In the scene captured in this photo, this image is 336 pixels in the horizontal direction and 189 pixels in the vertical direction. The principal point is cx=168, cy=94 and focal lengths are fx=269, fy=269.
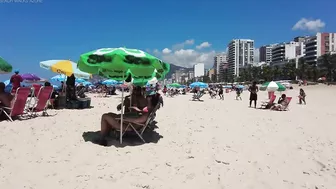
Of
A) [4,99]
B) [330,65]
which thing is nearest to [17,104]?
[4,99]

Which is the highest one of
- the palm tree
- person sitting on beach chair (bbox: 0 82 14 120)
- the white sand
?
the palm tree

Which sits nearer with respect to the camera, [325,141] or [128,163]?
[128,163]

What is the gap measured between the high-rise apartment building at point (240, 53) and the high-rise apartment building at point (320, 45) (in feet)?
197

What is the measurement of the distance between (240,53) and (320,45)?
6859cm

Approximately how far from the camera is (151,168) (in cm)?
384

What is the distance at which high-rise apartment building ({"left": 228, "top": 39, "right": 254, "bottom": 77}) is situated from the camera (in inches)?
6900

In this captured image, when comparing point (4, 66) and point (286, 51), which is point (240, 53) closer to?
point (286, 51)

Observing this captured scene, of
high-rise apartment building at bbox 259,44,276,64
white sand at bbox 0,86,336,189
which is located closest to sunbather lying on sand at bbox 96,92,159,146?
white sand at bbox 0,86,336,189

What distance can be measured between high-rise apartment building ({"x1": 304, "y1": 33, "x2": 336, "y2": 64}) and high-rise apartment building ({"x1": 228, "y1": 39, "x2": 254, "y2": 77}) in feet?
197

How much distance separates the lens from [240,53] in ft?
585

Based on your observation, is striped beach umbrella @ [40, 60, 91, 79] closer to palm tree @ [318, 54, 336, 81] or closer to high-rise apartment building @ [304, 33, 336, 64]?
palm tree @ [318, 54, 336, 81]

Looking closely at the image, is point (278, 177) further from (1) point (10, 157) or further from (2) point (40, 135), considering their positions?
(2) point (40, 135)

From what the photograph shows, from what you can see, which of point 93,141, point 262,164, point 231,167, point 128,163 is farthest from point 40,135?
point 262,164

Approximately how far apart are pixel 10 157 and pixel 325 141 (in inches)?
236
